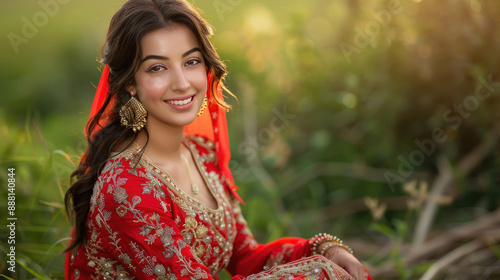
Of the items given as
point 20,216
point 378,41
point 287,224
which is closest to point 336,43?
point 378,41

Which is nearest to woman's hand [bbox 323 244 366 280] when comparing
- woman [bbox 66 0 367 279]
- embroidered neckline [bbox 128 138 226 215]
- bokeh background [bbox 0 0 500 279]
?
woman [bbox 66 0 367 279]

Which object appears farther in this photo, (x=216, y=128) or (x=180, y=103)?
(x=216, y=128)

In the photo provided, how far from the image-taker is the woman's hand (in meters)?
1.92

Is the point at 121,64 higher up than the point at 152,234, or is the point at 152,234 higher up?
the point at 121,64

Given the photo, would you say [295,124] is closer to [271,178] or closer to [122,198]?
[271,178]

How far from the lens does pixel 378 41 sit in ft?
13.1

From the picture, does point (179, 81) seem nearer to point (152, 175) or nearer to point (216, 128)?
point (152, 175)

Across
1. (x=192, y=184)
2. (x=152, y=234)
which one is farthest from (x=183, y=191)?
(x=152, y=234)

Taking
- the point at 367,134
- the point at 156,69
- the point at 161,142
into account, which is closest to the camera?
the point at 156,69

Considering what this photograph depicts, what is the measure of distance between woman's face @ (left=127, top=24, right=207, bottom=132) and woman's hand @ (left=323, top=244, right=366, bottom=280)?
0.71 m

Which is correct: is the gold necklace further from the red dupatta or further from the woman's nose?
the woman's nose

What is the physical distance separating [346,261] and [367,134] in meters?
2.33

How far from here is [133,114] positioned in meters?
1.86

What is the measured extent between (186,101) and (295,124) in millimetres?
2597
